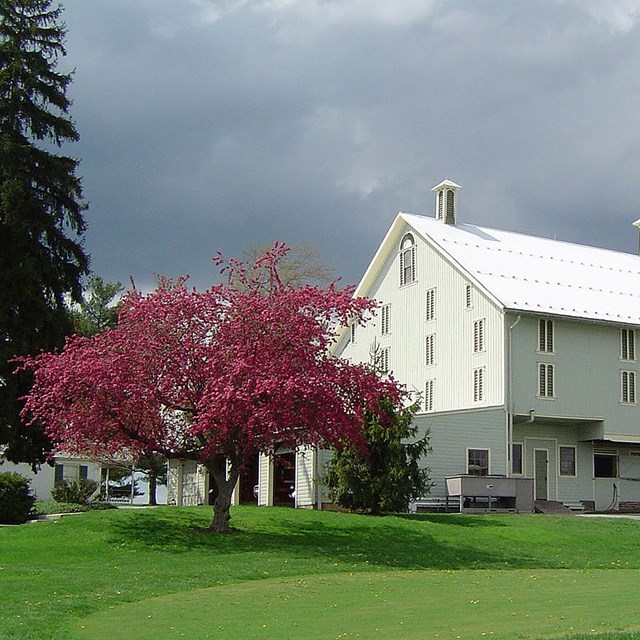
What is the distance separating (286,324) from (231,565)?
601cm

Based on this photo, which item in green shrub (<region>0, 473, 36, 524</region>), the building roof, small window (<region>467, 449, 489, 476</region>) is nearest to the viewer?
green shrub (<region>0, 473, 36, 524</region>)

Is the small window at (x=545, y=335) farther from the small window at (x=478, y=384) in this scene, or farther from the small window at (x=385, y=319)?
the small window at (x=385, y=319)

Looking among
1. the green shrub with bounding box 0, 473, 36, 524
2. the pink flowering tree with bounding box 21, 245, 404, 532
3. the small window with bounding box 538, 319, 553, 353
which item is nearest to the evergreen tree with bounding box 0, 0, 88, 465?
the green shrub with bounding box 0, 473, 36, 524

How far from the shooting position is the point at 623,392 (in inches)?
1665

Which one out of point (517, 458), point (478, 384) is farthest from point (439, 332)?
point (517, 458)

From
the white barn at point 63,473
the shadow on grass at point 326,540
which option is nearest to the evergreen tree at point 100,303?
the white barn at point 63,473

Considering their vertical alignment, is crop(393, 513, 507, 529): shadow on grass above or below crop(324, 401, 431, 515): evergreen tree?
below

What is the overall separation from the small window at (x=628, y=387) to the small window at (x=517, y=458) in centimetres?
485

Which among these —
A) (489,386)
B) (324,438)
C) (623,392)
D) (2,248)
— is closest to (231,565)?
(324,438)

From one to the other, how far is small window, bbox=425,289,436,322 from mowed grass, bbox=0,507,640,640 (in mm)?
14467

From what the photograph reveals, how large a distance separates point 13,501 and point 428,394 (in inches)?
730

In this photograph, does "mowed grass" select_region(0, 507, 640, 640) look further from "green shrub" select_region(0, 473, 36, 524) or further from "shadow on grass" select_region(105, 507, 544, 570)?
"green shrub" select_region(0, 473, 36, 524)

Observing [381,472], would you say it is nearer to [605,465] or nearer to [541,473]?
[541,473]

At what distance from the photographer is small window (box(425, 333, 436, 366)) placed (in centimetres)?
4450
